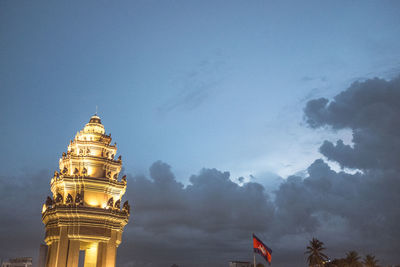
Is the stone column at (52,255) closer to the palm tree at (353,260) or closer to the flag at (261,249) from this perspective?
the flag at (261,249)

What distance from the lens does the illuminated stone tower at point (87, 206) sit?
197ft

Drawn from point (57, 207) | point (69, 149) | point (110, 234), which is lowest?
point (110, 234)

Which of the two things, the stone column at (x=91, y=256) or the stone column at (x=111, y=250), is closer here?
the stone column at (x=111, y=250)

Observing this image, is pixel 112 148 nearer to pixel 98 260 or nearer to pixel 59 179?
pixel 59 179

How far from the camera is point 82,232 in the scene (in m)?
60.2

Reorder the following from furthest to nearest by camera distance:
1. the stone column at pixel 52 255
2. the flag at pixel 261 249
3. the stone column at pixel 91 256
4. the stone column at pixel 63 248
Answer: the stone column at pixel 91 256 < the stone column at pixel 52 255 < the stone column at pixel 63 248 < the flag at pixel 261 249

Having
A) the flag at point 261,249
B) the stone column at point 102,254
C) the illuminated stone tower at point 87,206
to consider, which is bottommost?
the flag at point 261,249

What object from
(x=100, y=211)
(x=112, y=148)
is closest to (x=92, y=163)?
(x=112, y=148)

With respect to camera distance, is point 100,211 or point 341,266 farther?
point 341,266

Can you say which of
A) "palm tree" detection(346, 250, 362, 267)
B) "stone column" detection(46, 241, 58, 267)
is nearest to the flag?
"stone column" detection(46, 241, 58, 267)

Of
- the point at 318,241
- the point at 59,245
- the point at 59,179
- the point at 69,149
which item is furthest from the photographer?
the point at 318,241

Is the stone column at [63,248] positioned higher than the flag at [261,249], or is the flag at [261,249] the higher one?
the stone column at [63,248]

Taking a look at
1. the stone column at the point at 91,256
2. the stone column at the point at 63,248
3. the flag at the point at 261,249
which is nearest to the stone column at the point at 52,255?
the stone column at the point at 63,248

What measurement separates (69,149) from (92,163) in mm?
6183
